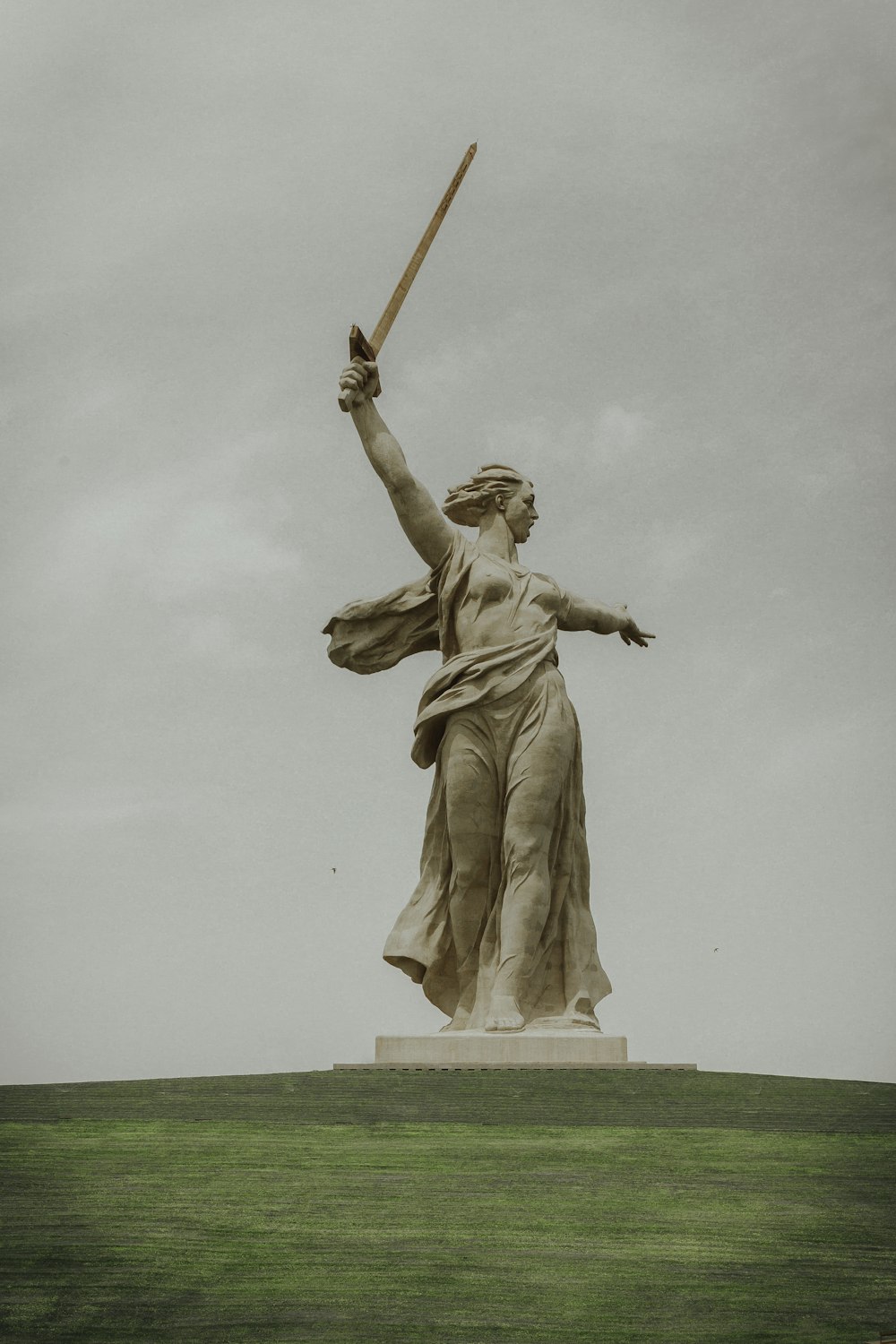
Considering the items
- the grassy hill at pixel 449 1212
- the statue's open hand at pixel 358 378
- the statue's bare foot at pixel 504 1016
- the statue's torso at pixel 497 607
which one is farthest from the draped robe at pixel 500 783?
the grassy hill at pixel 449 1212

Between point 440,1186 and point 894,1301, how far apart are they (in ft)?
5.88

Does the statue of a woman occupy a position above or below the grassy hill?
above

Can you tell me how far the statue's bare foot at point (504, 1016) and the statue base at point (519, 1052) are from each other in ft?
0.15

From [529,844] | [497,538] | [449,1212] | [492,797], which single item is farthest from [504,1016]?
[449,1212]

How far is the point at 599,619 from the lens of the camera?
35.3 feet

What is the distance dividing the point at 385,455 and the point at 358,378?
→ 0.51m

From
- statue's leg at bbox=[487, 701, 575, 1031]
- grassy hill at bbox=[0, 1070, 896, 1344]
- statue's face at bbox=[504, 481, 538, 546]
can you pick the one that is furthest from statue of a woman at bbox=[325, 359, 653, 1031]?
grassy hill at bbox=[0, 1070, 896, 1344]

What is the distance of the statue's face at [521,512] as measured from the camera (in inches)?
421

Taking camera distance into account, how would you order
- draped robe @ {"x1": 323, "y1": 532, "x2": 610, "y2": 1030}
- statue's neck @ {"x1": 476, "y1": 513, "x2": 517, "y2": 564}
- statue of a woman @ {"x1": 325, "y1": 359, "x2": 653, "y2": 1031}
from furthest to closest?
statue's neck @ {"x1": 476, "y1": 513, "x2": 517, "y2": 564}, draped robe @ {"x1": 323, "y1": 532, "x2": 610, "y2": 1030}, statue of a woman @ {"x1": 325, "y1": 359, "x2": 653, "y2": 1031}

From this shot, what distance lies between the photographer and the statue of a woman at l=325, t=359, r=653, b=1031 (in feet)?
32.2

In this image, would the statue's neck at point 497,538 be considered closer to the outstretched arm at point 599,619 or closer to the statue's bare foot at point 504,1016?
the outstretched arm at point 599,619

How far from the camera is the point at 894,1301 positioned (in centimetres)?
516

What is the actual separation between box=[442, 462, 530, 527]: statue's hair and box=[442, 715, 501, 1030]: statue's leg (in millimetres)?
1524

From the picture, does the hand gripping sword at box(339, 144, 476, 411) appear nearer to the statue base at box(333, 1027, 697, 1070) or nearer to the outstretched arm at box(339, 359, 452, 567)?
the outstretched arm at box(339, 359, 452, 567)
